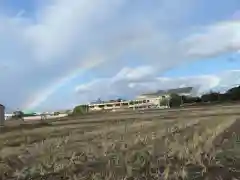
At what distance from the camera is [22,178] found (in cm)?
1343

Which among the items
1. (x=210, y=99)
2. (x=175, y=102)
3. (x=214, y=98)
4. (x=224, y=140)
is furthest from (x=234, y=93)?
(x=224, y=140)

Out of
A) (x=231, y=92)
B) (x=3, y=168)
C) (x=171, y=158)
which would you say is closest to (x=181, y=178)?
(x=171, y=158)

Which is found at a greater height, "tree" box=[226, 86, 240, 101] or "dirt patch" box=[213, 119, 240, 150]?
"tree" box=[226, 86, 240, 101]

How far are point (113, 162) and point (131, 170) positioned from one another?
1.59 metres

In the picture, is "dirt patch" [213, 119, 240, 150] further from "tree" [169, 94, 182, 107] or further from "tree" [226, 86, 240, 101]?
"tree" [169, 94, 182, 107]

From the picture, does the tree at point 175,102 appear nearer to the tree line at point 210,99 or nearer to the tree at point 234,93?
the tree line at point 210,99

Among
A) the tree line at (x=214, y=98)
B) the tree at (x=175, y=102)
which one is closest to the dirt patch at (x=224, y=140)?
the tree line at (x=214, y=98)

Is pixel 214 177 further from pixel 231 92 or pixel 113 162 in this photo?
pixel 231 92

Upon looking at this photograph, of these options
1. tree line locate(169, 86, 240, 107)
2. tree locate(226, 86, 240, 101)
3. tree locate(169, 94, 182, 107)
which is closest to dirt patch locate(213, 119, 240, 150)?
tree line locate(169, 86, 240, 107)

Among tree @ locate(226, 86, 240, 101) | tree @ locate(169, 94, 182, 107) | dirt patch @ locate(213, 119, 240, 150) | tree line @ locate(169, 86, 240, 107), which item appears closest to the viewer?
dirt patch @ locate(213, 119, 240, 150)

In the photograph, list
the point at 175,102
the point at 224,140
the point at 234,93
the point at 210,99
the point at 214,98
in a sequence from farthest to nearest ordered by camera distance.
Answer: the point at 175,102 → the point at 210,99 → the point at 214,98 → the point at 234,93 → the point at 224,140

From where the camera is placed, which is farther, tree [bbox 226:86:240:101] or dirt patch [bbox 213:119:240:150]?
tree [bbox 226:86:240:101]

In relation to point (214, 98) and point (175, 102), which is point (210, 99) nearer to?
point (214, 98)

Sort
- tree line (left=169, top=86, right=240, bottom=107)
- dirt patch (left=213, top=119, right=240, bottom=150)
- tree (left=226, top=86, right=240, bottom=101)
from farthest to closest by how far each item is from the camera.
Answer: tree line (left=169, top=86, right=240, bottom=107) < tree (left=226, top=86, right=240, bottom=101) < dirt patch (left=213, top=119, right=240, bottom=150)
